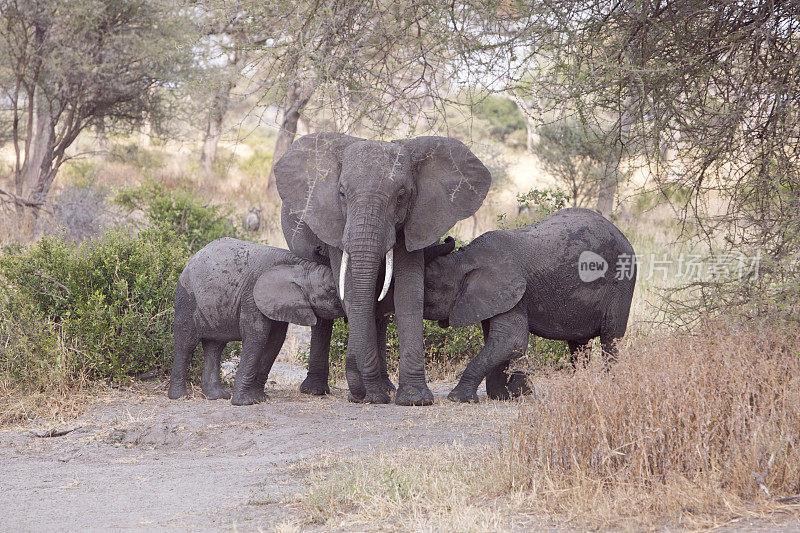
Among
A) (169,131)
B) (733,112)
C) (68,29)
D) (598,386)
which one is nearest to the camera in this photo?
(598,386)

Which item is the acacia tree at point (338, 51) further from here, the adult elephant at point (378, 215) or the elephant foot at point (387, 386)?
the elephant foot at point (387, 386)

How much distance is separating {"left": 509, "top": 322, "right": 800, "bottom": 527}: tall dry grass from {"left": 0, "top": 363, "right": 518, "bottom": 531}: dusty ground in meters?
1.31

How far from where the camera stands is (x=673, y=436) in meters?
4.79

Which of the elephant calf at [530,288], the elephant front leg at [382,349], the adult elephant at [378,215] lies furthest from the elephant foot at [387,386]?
the elephant calf at [530,288]

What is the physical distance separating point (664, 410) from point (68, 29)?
17149 millimetres

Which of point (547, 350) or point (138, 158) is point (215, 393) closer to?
point (547, 350)

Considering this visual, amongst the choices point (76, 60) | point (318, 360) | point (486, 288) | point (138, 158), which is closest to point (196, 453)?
point (318, 360)

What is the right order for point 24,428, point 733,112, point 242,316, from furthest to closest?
point 242,316 < point 24,428 < point 733,112

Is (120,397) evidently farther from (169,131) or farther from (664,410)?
(169,131)

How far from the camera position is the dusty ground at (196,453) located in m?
5.20

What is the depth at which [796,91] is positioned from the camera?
6.82m

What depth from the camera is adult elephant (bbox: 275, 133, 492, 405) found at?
7.61m

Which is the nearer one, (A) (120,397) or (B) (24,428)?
(B) (24,428)

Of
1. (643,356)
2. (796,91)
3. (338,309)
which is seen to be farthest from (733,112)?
(338,309)
